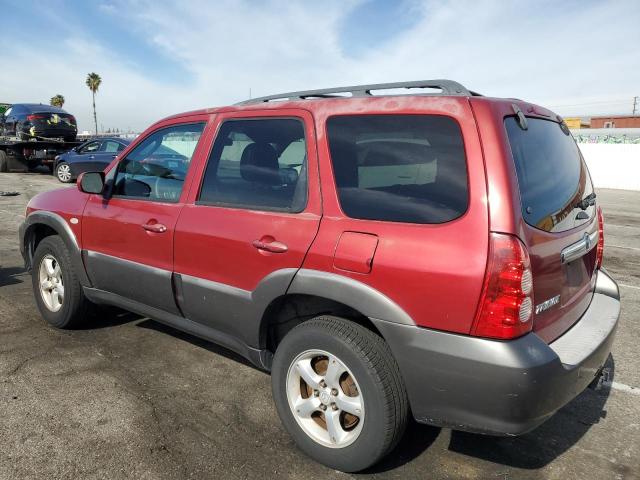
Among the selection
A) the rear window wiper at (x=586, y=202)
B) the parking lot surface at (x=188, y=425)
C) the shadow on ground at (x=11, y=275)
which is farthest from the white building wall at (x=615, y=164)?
the shadow on ground at (x=11, y=275)

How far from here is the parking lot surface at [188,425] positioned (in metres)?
2.57

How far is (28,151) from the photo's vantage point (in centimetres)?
1859

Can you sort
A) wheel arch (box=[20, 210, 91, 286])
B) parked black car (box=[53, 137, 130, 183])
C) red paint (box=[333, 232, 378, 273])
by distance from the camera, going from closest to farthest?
red paint (box=[333, 232, 378, 273]) < wheel arch (box=[20, 210, 91, 286]) < parked black car (box=[53, 137, 130, 183])

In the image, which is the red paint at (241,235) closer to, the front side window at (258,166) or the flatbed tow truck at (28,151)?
the front side window at (258,166)

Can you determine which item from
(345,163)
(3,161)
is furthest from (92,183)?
(3,161)

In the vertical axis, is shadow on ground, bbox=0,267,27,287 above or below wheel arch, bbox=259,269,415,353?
below

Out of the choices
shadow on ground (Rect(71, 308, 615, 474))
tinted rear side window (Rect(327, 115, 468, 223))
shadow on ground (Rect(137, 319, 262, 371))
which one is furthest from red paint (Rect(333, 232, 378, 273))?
shadow on ground (Rect(137, 319, 262, 371))

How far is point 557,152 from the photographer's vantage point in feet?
8.88

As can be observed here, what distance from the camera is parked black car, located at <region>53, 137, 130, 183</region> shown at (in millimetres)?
14891

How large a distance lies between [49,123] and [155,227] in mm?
17492

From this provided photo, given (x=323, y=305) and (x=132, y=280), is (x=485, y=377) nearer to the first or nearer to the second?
(x=323, y=305)

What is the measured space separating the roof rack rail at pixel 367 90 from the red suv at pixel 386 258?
0.04ft

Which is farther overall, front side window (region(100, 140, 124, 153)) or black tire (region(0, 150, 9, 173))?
black tire (region(0, 150, 9, 173))

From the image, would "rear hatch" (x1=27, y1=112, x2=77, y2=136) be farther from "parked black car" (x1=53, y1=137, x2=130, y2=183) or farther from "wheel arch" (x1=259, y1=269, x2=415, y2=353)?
"wheel arch" (x1=259, y1=269, x2=415, y2=353)
